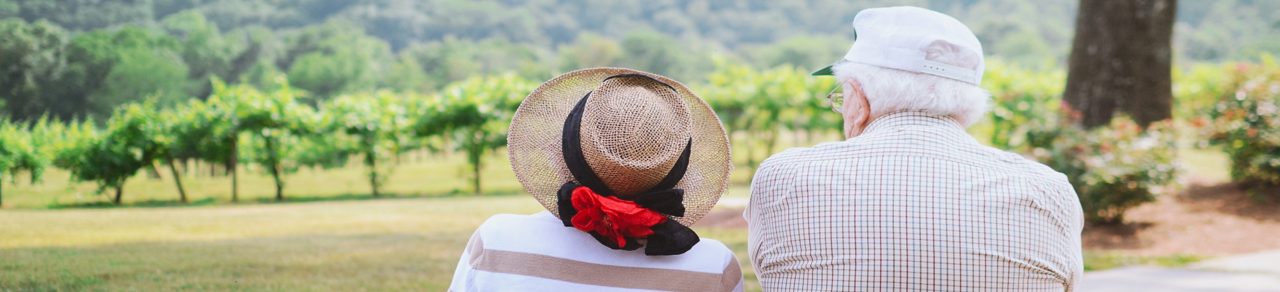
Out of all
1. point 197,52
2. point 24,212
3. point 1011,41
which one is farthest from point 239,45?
point 1011,41

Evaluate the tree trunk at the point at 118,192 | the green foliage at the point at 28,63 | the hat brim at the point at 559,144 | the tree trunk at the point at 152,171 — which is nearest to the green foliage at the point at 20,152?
the green foliage at the point at 28,63

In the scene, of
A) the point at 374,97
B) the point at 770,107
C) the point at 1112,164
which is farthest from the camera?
the point at 770,107

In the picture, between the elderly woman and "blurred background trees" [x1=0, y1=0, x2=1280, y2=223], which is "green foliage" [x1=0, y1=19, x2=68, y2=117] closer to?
"blurred background trees" [x1=0, y1=0, x2=1280, y2=223]

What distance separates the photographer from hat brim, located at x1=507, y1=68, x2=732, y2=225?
2369mm

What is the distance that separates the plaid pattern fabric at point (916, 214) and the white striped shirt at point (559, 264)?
0.22 metres

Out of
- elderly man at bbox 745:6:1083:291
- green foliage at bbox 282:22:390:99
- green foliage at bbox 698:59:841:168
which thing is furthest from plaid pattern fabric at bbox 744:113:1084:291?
green foliage at bbox 698:59:841:168

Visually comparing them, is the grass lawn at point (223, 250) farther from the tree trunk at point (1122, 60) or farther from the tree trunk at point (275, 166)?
the tree trunk at point (1122, 60)

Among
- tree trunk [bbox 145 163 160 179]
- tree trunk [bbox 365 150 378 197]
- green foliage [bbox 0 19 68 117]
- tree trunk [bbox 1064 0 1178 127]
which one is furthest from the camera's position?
tree trunk [bbox 365 150 378 197]

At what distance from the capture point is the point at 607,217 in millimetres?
2143

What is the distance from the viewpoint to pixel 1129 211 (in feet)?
28.0

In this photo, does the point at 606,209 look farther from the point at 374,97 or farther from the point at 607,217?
the point at 374,97

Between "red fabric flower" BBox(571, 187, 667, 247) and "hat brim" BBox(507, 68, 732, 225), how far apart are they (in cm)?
16

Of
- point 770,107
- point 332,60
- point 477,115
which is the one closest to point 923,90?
point 332,60

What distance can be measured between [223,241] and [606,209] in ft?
13.9
